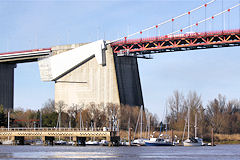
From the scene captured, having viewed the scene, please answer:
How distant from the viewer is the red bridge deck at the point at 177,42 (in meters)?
96.9

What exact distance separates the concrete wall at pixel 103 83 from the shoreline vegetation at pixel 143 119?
1.56m

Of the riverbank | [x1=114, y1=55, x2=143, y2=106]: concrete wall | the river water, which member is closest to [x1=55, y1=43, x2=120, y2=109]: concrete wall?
[x1=114, y1=55, x2=143, y2=106]: concrete wall

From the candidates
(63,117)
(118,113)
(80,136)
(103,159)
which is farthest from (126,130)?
(103,159)

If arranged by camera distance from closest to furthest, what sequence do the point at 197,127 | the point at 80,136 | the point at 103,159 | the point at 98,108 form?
the point at 103,159 → the point at 80,136 → the point at 197,127 → the point at 98,108

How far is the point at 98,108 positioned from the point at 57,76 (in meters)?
12.2

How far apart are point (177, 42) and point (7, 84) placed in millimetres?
46360

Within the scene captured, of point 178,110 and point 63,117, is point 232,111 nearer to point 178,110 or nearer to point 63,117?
point 178,110

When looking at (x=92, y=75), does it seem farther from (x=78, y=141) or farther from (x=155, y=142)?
(x=155, y=142)

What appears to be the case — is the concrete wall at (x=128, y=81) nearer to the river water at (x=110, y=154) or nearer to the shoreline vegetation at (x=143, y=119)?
the shoreline vegetation at (x=143, y=119)

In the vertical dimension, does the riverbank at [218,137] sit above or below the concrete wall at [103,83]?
below

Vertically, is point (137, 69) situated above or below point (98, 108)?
above

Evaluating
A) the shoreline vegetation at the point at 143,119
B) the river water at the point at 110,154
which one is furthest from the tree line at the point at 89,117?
the river water at the point at 110,154

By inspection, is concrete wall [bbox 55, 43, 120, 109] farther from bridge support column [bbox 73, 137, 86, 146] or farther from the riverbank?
bridge support column [bbox 73, 137, 86, 146]

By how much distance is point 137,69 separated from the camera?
12056 cm
